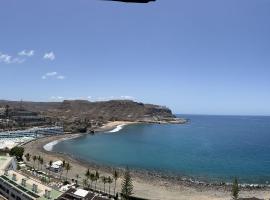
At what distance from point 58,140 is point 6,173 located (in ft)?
238

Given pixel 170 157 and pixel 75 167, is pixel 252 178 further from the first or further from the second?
pixel 75 167

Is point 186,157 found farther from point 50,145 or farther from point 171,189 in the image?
point 50,145

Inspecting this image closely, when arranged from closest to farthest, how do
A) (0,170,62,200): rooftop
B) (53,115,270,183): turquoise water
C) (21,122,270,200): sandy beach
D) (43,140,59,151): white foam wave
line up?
(0,170,62,200): rooftop, (21,122,270,200): sandy beach, (53,115,270,183): turquoise water, (43,140,59,151): white foam wave

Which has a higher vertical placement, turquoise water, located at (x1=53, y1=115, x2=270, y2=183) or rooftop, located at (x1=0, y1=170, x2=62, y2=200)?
rooftop, located at (x1=0, y1=170, x2=62, y2=200)

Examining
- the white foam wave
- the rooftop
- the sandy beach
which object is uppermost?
the rooftop

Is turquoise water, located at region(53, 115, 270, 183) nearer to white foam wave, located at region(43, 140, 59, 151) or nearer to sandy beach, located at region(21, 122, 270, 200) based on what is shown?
white foam wave, located at region(43, 140, 59, 151)

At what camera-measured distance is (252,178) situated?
6719 centimetres

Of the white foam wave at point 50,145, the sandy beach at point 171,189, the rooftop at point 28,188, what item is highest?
the rooftop at point 28,188

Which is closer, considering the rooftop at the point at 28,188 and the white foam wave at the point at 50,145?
the rooftop at the point at 28,188

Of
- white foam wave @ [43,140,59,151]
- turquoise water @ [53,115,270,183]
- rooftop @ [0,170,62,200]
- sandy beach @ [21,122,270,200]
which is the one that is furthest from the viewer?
white foam wave @ [43,140,59,151]

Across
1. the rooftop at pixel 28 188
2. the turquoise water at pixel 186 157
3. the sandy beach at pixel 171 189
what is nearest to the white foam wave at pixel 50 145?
the turquoise water at pixel 186 157

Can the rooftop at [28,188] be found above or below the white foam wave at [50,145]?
above

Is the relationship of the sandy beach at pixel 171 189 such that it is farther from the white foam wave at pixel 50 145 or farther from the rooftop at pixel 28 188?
the white foam wave at pixel 50 145

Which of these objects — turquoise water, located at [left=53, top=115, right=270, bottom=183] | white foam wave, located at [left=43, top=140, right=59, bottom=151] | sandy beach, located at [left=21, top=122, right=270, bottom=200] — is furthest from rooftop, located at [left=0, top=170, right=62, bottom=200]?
white foam wave, located at [left=43, top=140, right=59, bottom=151]
